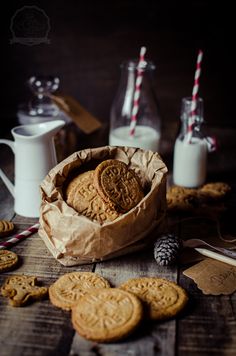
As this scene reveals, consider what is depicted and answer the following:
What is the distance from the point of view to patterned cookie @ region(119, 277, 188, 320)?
43.4 inches

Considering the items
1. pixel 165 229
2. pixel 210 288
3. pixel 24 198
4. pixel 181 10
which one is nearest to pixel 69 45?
pixel 181 10

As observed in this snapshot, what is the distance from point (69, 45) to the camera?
2312 millimetres

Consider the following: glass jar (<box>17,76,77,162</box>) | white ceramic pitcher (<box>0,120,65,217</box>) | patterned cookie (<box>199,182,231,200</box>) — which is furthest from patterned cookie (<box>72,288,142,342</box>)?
glass jar (<box>17,76,77,162</box>)

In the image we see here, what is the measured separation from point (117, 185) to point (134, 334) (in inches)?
15.0

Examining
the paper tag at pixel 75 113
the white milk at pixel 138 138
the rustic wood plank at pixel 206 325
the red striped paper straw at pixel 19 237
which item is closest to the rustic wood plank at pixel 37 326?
the red striped paper straw at pixel 19 237

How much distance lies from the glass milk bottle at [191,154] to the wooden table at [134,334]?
545mm

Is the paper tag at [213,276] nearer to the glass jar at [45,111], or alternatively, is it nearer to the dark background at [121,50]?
the glass jar at [45,111]

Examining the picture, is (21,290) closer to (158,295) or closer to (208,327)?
(158,295)

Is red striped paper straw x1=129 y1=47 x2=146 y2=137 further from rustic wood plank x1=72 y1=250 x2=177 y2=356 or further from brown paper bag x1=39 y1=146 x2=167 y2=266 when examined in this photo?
rustic wood plank x1=72 y1=250 x2=177 y2=356

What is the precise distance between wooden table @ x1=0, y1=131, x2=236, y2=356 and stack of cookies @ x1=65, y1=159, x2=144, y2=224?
0.42 ft

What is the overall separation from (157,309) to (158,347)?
90 mm

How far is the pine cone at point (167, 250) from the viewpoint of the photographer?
1.28 meters

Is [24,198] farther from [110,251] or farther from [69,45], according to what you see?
[69,45]

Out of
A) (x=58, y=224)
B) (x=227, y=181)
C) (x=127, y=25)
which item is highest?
(x=127, y=25)
